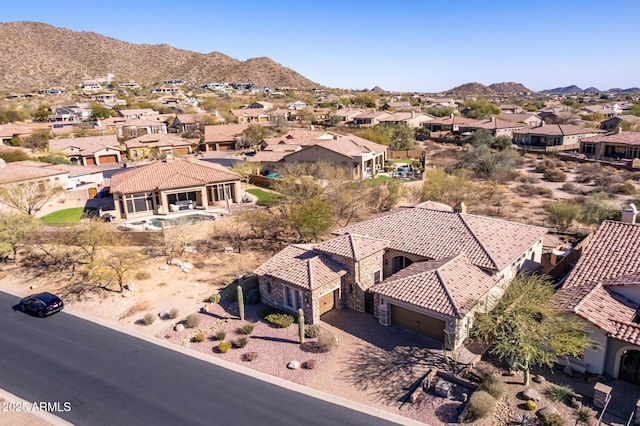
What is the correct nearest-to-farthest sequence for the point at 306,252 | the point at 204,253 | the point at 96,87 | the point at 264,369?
the point at 264,369
the point at 306,252
the point at 204,253
the point at 96,87

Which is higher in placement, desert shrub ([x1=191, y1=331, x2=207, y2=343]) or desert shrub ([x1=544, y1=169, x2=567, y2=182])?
desert shrub ([x1=544, y1=169, x2=567, y2=182])

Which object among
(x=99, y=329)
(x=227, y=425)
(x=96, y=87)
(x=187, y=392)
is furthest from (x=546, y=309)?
(x=96, y=87)

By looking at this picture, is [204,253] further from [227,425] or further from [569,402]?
[569,402]

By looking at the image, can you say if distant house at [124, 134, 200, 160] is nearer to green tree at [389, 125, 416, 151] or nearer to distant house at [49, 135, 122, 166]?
distant house at [49, 135, 122, 166]

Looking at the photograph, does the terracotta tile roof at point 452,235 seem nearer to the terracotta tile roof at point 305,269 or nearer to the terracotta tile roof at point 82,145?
the terracotta tile roof at point 305,269

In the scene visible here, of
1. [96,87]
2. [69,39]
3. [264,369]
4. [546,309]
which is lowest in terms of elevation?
[264,369]

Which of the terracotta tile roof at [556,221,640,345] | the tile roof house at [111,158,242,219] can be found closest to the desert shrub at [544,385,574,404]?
the terracotta tile roof at [556,221,640,345]
